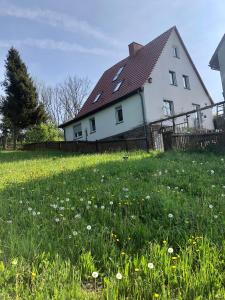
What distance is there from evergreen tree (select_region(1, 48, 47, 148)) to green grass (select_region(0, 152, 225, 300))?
945 inches

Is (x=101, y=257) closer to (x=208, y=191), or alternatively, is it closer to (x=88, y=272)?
(x=88, y=272)

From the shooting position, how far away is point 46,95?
55.4 metres

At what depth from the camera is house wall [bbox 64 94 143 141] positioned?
24.6 metres

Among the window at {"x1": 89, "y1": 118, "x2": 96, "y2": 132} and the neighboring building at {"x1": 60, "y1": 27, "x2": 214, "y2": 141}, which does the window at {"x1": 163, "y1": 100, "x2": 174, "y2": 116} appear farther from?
the window at {"x1": 89, "y1": 118, "x2": 96, "y2": 132}


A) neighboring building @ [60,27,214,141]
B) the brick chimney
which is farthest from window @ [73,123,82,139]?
the brick chimney

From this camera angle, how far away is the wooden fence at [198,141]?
13390 millimetres

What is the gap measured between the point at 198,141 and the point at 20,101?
787 inches

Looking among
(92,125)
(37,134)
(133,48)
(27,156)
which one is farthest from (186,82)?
(27,156)

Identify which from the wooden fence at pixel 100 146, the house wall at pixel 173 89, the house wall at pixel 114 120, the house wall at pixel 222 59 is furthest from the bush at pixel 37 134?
the house wall at pixel 222 59

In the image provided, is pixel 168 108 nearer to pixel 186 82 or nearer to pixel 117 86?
pixel 186 82

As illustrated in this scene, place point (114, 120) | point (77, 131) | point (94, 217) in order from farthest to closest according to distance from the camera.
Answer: point (77, 131) → point (114, 120) → point (94, 217)

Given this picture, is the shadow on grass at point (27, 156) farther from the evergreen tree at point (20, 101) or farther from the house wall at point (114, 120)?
the evergreen tree at point (20, 101)

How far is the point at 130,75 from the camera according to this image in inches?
1083

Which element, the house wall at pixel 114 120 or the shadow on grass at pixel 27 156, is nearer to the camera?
the shadow on grass at pixel 27 156
